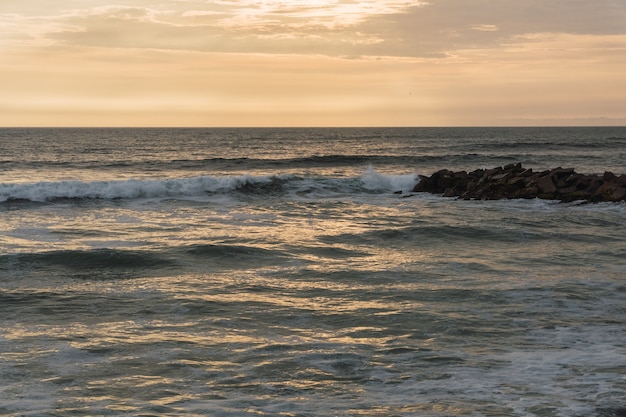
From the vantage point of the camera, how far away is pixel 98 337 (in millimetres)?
8750

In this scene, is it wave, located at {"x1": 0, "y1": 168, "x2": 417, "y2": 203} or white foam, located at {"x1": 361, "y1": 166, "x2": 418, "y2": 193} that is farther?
white foam, located at {"x1": 361, "y1": 166, "x2": 418, "y2": 193}

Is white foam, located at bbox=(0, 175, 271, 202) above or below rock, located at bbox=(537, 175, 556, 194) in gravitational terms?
below

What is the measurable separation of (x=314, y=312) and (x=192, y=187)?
62.7 ft

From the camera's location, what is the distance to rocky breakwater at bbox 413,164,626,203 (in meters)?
24.1

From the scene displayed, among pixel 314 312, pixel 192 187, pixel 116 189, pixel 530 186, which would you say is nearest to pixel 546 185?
pixel 530 186

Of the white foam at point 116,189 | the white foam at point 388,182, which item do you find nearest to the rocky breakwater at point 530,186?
the white foam at point 388,182

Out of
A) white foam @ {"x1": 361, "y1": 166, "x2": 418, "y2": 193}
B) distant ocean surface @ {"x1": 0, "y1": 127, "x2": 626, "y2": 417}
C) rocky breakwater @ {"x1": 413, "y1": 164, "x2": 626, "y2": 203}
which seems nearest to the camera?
distant ocean surface @ {"x1": 0, "y1": 127, "x2": 626, "y2": 417}

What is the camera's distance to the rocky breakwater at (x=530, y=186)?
78.9ft

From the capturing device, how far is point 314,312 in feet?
33.0

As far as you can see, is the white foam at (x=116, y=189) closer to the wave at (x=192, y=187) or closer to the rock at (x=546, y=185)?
the wave at (x=192, y=187)

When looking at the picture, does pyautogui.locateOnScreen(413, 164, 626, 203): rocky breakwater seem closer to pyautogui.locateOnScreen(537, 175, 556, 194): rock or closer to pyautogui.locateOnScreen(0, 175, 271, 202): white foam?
pyautogui.locateOnScreen(537, 175, 556, 194): rock

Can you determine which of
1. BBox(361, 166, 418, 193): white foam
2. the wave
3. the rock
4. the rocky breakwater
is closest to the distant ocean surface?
the rocky breakwater

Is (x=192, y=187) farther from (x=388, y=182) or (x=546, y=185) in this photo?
(x=546, y=185)

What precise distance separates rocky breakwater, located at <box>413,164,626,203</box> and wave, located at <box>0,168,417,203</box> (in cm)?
285
